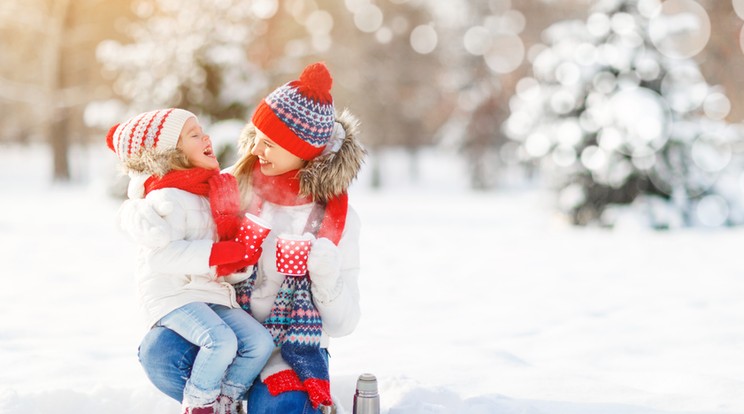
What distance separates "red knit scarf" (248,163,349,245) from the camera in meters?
2.86

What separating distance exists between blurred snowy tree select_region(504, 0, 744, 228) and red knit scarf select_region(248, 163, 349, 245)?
9053 millimetres

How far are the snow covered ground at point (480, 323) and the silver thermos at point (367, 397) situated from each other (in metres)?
0.39

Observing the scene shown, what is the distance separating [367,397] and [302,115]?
1.16m

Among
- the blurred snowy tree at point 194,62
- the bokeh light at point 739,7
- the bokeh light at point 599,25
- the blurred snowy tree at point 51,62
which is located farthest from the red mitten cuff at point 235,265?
the blurred snowy tree at point 51,62

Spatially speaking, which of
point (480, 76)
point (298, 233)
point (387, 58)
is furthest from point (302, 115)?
point (387, 58)

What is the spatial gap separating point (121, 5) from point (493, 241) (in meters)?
21.0

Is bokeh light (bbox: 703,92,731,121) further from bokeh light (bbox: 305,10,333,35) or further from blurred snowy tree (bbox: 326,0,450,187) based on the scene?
bokeh light (bbox: 305,10,333,35)

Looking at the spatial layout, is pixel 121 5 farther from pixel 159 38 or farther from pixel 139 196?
pixel 139 196

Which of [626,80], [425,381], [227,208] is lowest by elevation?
[425,381]

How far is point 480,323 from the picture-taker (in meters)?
5.29

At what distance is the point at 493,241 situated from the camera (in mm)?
10039

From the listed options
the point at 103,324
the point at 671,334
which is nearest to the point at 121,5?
the point at 103,324

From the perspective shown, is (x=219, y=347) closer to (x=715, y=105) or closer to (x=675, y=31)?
(x=675, y=31)

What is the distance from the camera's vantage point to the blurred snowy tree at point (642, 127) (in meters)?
11.0
